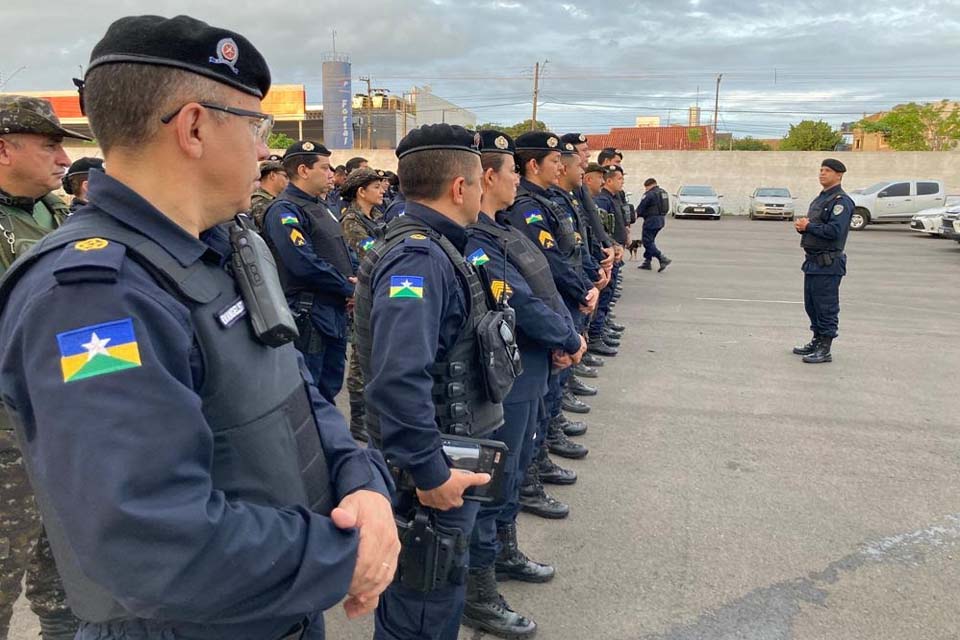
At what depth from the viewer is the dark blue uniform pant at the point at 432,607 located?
2271 mm

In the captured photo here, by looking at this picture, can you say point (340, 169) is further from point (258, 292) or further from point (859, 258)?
point (859, 258)

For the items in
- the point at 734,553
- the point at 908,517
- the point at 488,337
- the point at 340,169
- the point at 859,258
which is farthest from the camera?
the point at 859,258

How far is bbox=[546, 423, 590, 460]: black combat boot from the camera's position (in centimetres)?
460

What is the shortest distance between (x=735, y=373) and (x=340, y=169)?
679cm

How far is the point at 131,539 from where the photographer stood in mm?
962

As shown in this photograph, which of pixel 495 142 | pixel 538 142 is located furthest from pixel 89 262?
pixel 538 142

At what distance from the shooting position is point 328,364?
485 centimetres

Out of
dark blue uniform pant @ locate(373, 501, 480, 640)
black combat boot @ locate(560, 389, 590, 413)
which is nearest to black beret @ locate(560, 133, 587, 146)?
black combat boot @ locate(560, 389, 590, 413)

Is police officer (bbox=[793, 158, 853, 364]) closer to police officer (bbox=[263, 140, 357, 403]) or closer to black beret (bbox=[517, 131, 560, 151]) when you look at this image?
black beret (bbox=[517, 131, 560, 151])

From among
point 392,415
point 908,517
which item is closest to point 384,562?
point 392,415

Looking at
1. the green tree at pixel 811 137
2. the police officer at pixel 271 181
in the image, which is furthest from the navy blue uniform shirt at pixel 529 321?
the green tree at pixel 811 137

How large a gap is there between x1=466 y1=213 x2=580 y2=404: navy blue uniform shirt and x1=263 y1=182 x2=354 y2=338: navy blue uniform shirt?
5.69 ft

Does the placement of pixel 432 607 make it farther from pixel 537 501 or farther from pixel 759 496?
pixel 759 496

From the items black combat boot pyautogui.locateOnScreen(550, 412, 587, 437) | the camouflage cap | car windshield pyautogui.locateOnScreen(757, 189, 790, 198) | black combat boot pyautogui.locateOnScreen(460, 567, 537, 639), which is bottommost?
black combat boot pyautogui.locateOnScreen(460, 567, 537, 639)
